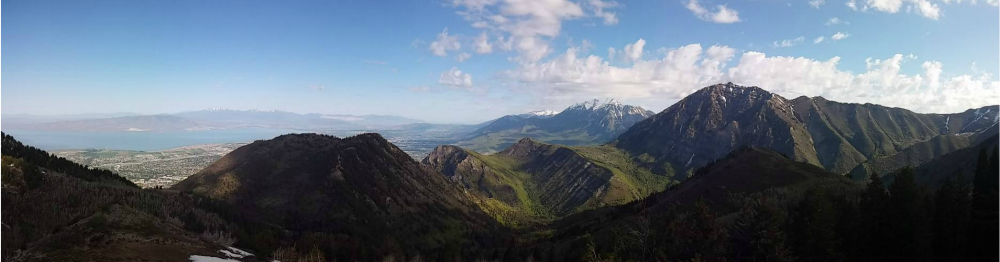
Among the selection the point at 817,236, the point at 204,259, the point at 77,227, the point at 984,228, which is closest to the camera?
the point at 77,227

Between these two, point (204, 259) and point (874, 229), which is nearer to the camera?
point (204, 259)

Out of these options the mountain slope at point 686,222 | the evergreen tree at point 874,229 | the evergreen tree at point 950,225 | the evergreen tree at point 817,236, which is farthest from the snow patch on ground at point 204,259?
the evergreen tree at point 950,225

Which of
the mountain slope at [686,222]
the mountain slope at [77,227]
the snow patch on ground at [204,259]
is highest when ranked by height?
the mountain slope at [77,227]

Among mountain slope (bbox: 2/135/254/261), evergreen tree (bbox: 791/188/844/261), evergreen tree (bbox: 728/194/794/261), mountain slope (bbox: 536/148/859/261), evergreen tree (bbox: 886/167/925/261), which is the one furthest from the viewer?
evergreen tree (bbox: 886/167/925/261)

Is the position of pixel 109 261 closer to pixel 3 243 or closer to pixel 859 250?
pixel 3 243

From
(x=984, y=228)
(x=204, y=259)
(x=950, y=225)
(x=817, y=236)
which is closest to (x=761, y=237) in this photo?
(x=817, y=236)

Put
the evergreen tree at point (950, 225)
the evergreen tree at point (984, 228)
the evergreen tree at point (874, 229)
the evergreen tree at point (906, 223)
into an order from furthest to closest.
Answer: the evergreen tree at point (874, 229) < the evergreen tree at point (950, 225) < the evergreen tree at point (906, 223) < the evergreen tree at point (984, 228)

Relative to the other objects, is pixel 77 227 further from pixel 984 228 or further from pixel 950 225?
pixel 984 228

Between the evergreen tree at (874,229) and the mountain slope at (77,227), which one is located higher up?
the mountain slope at (77,227)

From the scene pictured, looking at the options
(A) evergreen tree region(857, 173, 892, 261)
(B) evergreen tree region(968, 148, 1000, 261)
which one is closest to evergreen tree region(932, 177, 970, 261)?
(B) evergreen tree region(968, 148, 1000, 261)

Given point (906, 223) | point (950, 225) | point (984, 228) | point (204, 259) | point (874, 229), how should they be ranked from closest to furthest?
point (204, 259) → point (984, 228) → point (906, 223) → point (950, 225) → point (874, 229)

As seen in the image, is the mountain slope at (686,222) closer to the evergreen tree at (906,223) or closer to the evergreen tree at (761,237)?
the evergreen tree at (761,237)

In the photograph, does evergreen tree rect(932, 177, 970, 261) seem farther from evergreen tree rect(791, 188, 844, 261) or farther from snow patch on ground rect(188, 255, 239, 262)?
snow patch on ground rect(188, 255, 239, 262)

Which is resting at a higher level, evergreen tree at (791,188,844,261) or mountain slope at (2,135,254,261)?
mountain slope at (2,135,254,261)
